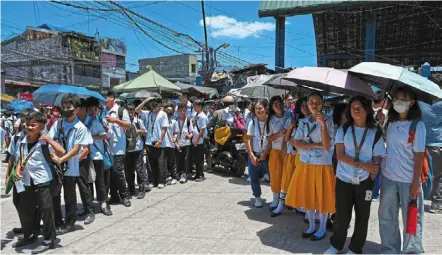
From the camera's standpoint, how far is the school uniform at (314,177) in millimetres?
4082

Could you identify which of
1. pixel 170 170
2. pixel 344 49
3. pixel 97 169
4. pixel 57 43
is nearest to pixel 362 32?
pixel 344 49


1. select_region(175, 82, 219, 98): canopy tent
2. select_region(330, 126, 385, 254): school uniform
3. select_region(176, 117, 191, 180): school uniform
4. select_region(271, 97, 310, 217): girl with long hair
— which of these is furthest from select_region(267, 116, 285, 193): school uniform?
select_region(175, 82, 219, 98): canopy tent

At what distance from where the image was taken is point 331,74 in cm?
377

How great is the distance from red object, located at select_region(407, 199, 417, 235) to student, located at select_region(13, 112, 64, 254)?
380 centimetres

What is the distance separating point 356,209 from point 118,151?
3.79m

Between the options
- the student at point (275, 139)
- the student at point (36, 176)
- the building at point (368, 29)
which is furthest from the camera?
the building at point (368, 29)

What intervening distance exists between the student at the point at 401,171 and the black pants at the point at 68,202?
3.76 metres

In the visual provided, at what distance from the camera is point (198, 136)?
24.9ft

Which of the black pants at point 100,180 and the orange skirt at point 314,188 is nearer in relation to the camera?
the orange skirt at point 314,188

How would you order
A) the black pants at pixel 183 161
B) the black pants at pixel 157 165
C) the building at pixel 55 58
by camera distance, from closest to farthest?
the black pants at pixel 157 165 → the black pants at pixel 183 161 → the building at pixel 55 58

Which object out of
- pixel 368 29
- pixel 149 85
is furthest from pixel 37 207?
pixel 368 29

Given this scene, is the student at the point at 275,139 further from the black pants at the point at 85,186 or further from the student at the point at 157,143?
the black pants at the point at 85,186

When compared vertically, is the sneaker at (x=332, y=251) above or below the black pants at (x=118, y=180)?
below

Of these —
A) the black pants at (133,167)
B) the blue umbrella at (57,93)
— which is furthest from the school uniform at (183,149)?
the blue umbrella at (57,93)
